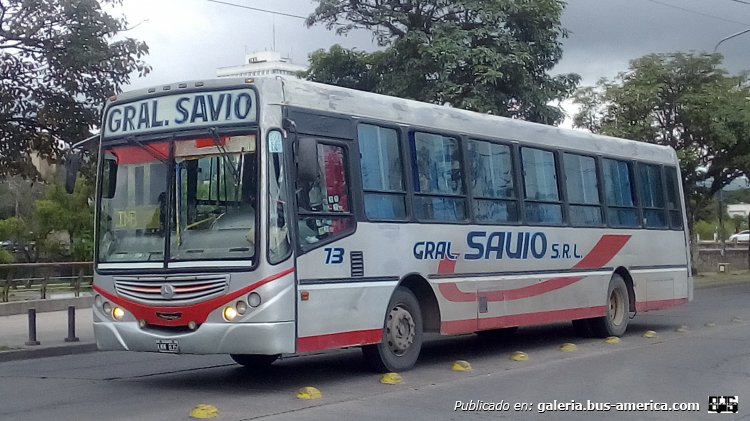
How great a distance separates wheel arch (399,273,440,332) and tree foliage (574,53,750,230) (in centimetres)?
2044

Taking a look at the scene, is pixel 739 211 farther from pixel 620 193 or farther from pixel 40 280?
pixel 620 193

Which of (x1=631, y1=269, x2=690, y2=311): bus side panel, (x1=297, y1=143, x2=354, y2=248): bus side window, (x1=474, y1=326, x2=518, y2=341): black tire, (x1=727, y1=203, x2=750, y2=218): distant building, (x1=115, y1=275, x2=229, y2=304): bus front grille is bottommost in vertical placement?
(x1=474, y1=326, x2=518, y2=341): black tire

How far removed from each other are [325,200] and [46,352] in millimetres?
6553

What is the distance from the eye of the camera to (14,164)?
15.6 metres

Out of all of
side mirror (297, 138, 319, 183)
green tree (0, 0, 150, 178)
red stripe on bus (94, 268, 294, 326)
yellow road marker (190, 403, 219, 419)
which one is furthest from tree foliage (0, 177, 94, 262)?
yellow road marker (190, 403, 219, 419)

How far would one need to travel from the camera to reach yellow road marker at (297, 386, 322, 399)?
9.34 meters

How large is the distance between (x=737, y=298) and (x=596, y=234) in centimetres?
1277

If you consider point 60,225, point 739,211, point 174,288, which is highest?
point 739,211

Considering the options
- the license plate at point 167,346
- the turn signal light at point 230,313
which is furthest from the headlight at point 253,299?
the license plate at point 167,346

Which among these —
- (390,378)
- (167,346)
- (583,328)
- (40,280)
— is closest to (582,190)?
(583,328)

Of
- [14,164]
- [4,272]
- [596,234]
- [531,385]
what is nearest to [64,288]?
[4,272]

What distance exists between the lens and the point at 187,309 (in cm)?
952

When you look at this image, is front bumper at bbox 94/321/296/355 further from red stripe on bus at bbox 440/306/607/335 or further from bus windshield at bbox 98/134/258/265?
red stripe on bus at bbox 440/306/607/335

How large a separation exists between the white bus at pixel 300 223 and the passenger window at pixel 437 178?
0.08ft
